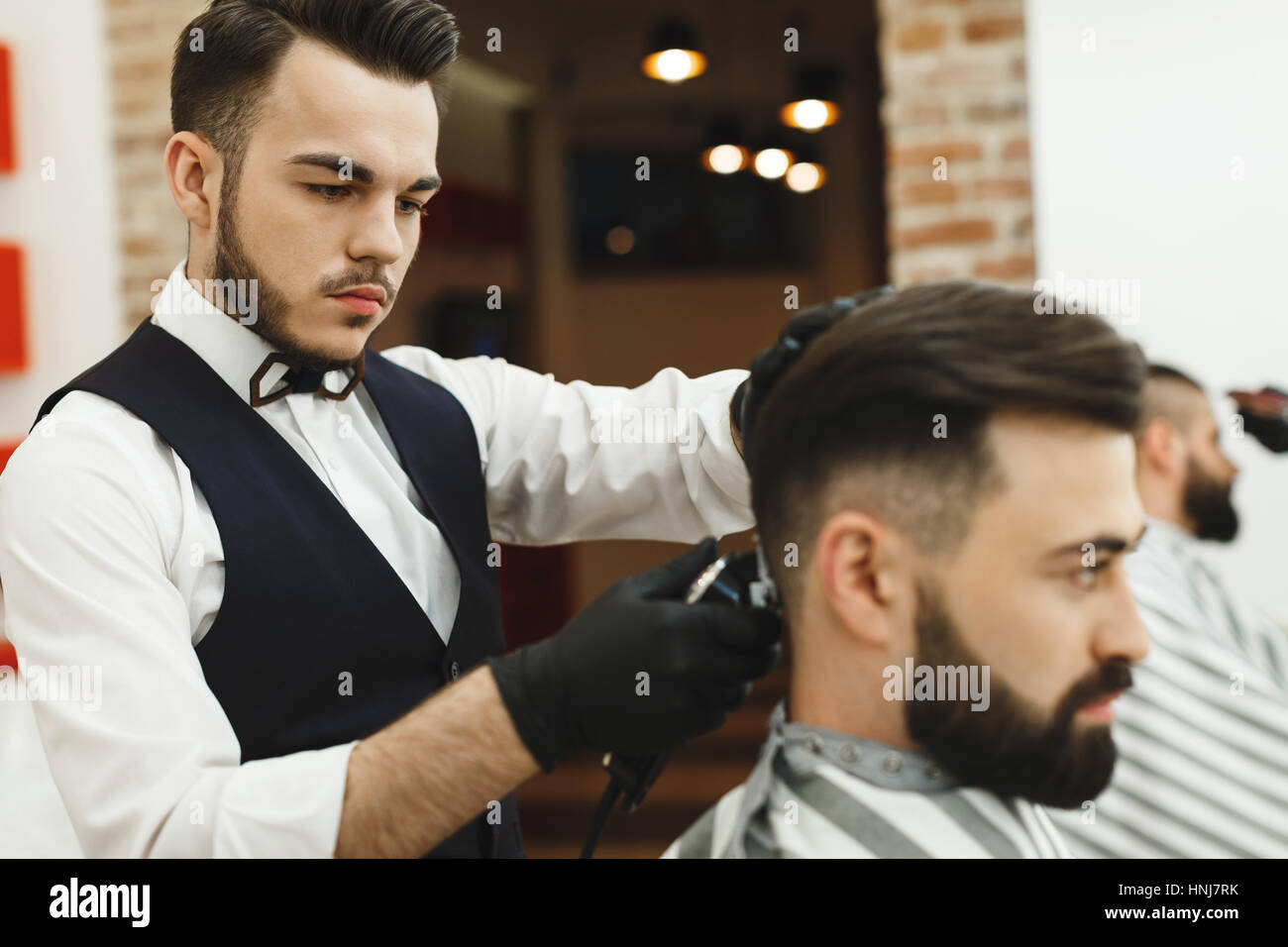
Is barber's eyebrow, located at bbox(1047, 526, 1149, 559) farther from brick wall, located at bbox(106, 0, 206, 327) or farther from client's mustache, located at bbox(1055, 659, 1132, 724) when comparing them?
brick wall, located at bbox(106, 0, 206, 327)

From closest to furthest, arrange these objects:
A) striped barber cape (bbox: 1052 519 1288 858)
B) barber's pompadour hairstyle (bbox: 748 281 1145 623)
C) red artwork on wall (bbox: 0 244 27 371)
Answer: barber's pompadour hairstyle (bbox: 748 281 1145 623) < striped barber cape (bbox: 1052 519 1288 858) < red artwork on wall (bbox: 0 244 27 371)

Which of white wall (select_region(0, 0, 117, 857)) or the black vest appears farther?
white wall (select_region(0, 0, 117, 857))

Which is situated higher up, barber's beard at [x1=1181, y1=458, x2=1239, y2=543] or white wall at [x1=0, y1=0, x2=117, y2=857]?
white wall at [x1=0, y1=0, x2=117, y2=857]

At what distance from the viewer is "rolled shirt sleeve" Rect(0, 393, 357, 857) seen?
0.94 m

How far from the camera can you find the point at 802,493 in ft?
3.10

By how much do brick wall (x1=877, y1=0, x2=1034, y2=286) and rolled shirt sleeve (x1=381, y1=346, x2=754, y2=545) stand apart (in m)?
0.96

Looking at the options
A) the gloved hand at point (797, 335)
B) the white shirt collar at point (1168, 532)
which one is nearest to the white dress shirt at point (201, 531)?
the gloved hand at point (797, 335)

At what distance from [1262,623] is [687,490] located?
1.11m

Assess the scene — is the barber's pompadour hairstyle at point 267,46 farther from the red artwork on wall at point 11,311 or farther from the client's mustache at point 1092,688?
the client's mustache at point 1092,688

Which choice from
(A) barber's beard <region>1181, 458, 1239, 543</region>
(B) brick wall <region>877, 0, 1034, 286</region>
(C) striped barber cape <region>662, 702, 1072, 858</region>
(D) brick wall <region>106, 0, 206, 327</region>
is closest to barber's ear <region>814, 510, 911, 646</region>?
(C) striped barber cape <region>662, 702, 1072, 858</region>

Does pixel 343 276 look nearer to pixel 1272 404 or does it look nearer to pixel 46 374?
pixel 46 374

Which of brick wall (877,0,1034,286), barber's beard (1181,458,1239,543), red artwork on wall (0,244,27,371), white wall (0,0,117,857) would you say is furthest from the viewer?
brick wall (877,0,1034,286)

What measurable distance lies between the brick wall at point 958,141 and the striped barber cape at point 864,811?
1.48 m

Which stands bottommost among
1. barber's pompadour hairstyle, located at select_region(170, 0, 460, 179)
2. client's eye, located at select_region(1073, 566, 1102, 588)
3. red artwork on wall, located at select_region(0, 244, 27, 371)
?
client's eye, located at select_region(1073, 566, 1102, 588)
